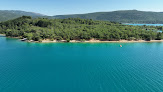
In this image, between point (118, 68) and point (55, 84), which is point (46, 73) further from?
point (118, 68)

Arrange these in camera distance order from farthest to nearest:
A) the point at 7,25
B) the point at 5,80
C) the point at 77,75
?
the point at 7,25 → the point at 77,75 → the point at 5,80

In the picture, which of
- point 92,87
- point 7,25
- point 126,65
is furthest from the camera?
point 7,25

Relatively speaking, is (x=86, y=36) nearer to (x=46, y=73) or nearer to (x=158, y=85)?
(x=46, y=73)

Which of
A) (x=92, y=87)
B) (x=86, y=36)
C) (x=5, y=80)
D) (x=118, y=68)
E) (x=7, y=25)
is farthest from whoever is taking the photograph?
(x=7, y=25)

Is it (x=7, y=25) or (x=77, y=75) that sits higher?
→ (x=7, y=25)

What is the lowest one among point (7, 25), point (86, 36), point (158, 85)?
point (158, 85)

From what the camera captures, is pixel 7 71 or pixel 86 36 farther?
pixel 86 36

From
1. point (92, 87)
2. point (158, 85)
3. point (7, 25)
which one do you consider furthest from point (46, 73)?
point (7, 25)

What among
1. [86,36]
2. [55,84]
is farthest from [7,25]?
[55,84]

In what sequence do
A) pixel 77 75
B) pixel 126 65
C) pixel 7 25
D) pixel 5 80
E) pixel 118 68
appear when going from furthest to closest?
pixel 7 25 < pixel 126 65 < pixel 118 68 < pixel 77 75 < pixel 5 80
